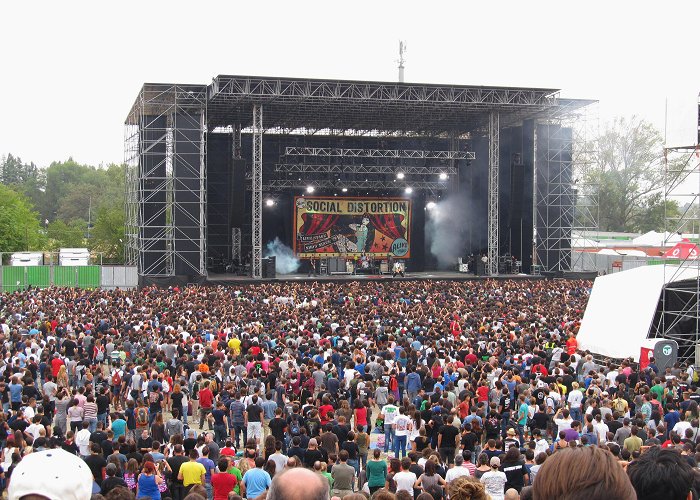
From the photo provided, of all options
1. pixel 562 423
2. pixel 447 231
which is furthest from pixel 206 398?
pixel 447 231

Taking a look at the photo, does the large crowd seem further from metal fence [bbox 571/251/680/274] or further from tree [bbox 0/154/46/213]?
tree [bbox 0/154/46/213]

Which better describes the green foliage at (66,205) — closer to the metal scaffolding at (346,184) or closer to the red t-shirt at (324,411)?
the metal scaffolding at (346,184)

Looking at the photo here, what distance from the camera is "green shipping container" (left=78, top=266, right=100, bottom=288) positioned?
40469 millimetres

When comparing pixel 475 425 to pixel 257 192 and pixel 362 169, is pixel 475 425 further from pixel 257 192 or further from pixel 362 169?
pixel 362 169

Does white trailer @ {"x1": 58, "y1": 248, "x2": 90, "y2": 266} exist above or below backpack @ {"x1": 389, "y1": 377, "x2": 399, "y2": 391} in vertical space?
above

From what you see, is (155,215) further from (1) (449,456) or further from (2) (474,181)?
(1) (449,456)

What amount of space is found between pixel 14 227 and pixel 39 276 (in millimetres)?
23570

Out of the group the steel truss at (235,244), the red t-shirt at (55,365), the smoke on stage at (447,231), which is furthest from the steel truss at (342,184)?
the red t-shirt at (55,365)

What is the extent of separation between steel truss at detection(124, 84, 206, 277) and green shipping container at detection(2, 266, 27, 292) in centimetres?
609

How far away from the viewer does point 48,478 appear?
2.13 metres

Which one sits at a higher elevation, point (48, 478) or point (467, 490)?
point (48, 478)

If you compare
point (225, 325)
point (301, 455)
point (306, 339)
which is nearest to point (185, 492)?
point (301, 455)

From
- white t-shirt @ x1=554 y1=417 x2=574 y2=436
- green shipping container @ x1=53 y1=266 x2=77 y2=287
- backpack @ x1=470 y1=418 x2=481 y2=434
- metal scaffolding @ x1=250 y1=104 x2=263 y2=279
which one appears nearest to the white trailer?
green shipping container @ x1=53 y1=266 x2=77 y2=287

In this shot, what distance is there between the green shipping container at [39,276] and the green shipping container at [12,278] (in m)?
0.33
